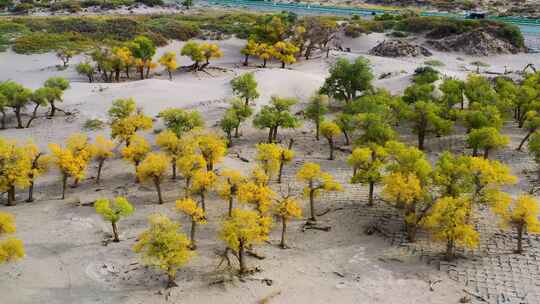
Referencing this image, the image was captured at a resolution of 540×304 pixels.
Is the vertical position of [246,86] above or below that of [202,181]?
above

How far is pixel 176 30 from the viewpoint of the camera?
9856 centimetres

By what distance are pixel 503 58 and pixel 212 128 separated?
57461 mm

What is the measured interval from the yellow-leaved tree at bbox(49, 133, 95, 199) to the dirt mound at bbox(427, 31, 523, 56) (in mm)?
68411

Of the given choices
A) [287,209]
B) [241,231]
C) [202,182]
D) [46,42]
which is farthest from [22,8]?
[241,231]

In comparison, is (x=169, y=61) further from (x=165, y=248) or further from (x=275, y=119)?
(x=165, y=248)

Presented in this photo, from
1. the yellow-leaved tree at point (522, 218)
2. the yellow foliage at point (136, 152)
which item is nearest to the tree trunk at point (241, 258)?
the yellow foliage at point (136, 152)

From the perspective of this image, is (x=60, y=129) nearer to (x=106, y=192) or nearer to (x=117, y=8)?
(x=106, y=192)

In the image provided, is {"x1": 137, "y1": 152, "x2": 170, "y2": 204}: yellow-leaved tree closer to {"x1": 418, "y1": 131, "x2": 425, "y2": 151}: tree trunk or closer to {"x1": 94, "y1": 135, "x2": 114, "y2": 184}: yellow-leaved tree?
{"x1": 94, "y1": 135, "x2": 114, "y2": 184}: yellow-leaved tree

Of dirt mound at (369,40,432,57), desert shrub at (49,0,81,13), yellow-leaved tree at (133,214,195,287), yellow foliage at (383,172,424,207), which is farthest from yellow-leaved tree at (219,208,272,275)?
desert shrub at (49,0,81,13)

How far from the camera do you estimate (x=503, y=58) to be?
284 ft

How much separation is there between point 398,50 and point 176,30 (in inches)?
1641

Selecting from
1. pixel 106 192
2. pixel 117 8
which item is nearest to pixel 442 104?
pixel 106 192

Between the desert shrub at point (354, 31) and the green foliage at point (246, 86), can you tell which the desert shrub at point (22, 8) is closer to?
the desert shrub at point (354, 31)

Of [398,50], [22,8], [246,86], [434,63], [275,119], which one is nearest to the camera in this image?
[275,119]
